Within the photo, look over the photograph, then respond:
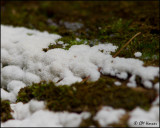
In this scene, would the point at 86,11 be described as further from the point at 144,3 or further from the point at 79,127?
the point at 79,127

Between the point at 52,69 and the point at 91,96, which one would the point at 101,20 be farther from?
the point at 91,96

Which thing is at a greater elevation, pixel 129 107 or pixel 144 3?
pixel 144 3

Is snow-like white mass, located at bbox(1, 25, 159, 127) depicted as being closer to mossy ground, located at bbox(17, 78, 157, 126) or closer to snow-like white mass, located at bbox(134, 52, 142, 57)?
mossy ground, located at bbox(17, 78, 157, 126)

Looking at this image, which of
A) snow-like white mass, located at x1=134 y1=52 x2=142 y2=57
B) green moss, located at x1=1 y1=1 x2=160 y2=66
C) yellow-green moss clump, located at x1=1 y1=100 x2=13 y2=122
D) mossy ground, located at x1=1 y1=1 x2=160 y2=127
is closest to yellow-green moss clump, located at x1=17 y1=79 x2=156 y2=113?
Result: mossy ground, located at x1=1 y1=1 x2=160 y2=127

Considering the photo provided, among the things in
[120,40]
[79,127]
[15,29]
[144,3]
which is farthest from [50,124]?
[144,3]

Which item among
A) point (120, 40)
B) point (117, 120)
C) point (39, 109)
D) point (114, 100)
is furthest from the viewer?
point (120, 40)

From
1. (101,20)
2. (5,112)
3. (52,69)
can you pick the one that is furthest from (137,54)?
(101,20)

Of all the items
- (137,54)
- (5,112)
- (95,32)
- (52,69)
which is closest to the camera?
(5,112)

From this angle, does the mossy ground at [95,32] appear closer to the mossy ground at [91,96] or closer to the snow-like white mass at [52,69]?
the mossy ground at [91,96]
